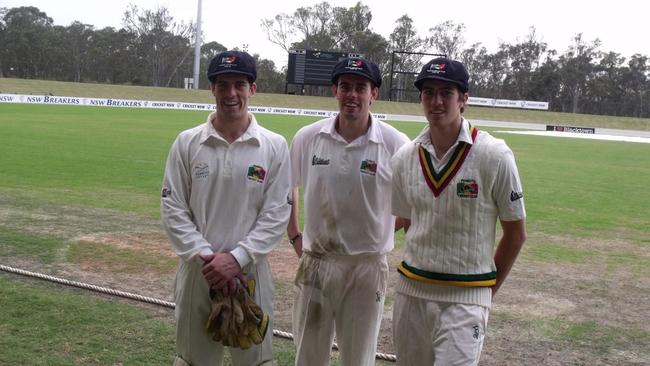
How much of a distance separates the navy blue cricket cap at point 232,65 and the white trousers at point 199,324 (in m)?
1.01

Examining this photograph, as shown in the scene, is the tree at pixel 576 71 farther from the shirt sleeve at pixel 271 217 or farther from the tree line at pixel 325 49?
the shirt sleeve at pixel 271 217

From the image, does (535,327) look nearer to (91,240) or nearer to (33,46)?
(91,240)

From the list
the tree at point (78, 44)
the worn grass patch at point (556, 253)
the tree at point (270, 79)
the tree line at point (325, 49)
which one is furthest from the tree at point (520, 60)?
the worn grass patch at point (556, 253)

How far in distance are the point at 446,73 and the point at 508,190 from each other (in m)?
0.63

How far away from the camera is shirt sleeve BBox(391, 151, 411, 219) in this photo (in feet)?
12.3

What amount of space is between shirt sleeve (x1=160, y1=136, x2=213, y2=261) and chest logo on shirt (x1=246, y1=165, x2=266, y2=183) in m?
0.34

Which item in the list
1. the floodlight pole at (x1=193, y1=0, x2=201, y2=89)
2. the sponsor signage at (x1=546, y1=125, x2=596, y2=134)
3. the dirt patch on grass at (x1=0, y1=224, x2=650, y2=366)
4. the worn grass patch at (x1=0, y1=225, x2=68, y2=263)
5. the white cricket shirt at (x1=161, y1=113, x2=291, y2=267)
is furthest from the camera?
the floodlight pole at (x1=193, y1=0, x2=201, y2=89)

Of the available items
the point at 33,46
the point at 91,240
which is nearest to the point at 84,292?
the point at 91,240

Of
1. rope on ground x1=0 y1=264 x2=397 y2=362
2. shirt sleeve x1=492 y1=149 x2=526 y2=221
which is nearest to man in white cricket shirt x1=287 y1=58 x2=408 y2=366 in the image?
shirt sleeve x1=492 y1=149 x2=526 y2=221

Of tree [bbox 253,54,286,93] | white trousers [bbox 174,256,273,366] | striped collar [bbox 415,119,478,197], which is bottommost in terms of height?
white trousers [bbox 174,256,273,366]

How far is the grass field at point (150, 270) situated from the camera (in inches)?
212

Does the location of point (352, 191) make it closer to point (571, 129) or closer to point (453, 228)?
point (453, 228)

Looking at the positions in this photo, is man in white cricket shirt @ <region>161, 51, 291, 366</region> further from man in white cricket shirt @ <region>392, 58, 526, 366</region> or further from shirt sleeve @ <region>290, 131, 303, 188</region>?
man in white cricket shirt @ <region>392, 58, 526, 366</region>

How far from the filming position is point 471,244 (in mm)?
3432
